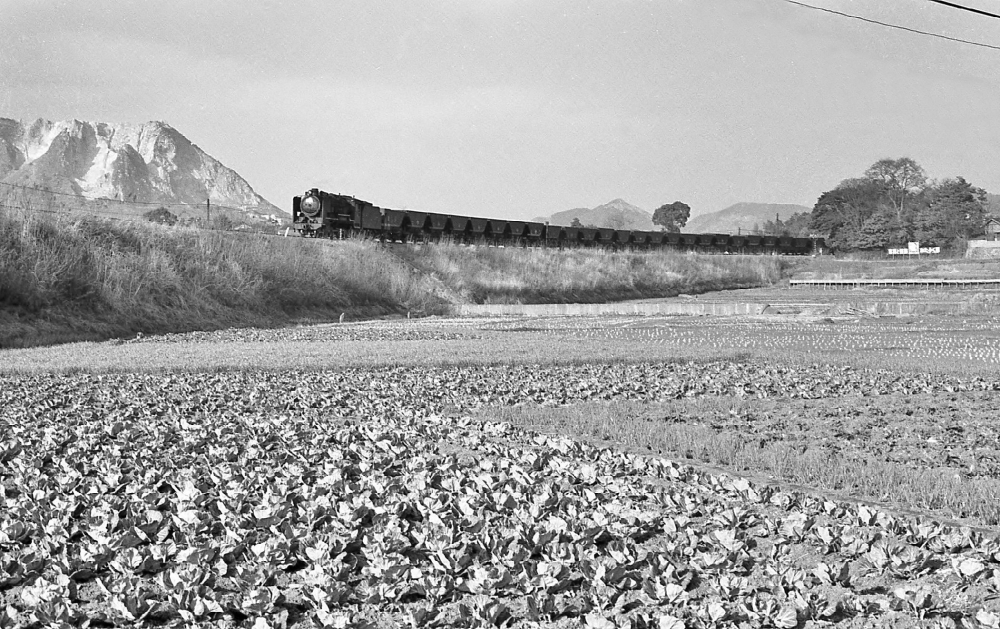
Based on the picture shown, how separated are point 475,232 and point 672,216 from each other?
255ft

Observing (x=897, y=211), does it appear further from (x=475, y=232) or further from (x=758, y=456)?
(x=758, y=456)

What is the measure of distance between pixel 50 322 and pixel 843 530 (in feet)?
80.1

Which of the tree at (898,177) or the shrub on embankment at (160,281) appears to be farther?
the tree at (898,177)

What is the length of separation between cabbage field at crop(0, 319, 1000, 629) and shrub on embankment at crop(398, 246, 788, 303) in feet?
129

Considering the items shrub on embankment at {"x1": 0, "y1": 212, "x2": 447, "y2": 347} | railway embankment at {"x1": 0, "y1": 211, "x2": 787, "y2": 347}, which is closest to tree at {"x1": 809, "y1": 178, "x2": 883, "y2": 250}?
railway embankment at {"x1": 0, "y1": 211, "x2": 787, "y2": 347}

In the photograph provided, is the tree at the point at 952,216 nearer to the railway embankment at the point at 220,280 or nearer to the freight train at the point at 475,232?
the freight train at the point at 475,232

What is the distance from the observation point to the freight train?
5291 cm

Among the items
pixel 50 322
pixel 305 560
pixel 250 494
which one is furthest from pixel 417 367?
pixel 50 322

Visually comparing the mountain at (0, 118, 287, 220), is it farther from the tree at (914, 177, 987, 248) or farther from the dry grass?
the dry grass

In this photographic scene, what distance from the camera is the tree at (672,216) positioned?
465 feet

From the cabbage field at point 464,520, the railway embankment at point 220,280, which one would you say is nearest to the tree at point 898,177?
the railway embankment at point 220,280

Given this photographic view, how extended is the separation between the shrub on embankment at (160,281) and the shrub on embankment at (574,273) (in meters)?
8.70

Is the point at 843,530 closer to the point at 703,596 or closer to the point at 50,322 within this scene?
the point at 703,596

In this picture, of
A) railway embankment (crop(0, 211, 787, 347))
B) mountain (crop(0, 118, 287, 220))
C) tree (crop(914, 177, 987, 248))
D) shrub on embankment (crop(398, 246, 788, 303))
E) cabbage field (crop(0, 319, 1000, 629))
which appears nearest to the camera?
cabbage field (crop(0, 319, 1000, 629))
